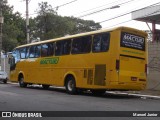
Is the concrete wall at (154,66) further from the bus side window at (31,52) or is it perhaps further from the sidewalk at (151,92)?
the bus side window at (31,52)

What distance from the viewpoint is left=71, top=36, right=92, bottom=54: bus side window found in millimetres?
21052

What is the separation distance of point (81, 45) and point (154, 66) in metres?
5.35

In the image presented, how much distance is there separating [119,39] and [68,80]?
15.5ft

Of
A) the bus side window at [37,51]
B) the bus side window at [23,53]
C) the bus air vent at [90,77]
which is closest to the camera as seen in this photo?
the bus air vent at [90,77]

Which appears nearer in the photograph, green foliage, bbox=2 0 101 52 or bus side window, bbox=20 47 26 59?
bus side window, bbox=20 47 26 59

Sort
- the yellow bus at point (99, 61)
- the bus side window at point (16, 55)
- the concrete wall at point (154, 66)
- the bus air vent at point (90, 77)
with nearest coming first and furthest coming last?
the yellow bus at point (99, 61)
the bus air vent at point (90, 77)
the concrete wall at point (154, 66)
the bus side window at point (16, 55)

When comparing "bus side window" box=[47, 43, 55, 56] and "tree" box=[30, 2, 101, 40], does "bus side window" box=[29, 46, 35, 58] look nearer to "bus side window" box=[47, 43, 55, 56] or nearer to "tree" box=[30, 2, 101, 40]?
"bus side window" box=[47, 43, 55, 56]

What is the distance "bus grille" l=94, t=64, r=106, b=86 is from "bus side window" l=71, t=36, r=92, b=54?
134cm

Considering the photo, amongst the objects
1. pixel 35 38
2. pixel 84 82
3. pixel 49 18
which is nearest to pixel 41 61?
pixel 84 82

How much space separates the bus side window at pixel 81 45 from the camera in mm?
21052

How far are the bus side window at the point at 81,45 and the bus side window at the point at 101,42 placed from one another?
51cm

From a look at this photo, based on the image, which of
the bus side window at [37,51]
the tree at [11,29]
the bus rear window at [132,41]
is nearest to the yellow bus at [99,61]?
the bus rear window at [132,41]

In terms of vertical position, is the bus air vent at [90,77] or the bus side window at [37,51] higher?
the bus side window at [37,51]

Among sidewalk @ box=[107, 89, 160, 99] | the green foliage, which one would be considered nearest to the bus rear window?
sidewalk @ box=[107, 89, 160, 99]
